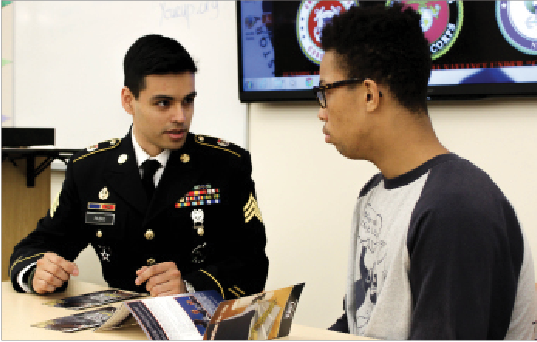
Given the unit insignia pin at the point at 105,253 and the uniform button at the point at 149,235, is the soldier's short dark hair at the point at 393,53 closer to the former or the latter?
the uniform button at the point at 149,235

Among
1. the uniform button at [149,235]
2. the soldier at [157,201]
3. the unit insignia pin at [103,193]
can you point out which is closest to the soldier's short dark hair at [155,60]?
the soldier at [157,201]

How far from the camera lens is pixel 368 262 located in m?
1.16

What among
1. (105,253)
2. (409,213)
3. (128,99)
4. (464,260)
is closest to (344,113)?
(409,213)

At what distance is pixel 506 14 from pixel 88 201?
165 cm

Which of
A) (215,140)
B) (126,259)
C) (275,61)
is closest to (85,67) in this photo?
(275,61)

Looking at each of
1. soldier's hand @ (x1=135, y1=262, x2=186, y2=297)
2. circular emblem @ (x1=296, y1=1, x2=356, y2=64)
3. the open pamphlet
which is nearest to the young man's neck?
the open pamphlet

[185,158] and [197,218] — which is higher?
[185,158]

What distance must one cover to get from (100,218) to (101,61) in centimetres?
147

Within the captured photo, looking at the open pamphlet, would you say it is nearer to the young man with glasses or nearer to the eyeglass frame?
the young man with glasses

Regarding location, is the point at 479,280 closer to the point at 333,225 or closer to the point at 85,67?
the point at 333,225

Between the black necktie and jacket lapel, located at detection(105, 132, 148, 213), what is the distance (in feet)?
0.05

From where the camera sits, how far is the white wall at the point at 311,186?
7.18 feet

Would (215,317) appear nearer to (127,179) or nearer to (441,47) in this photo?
(127,179)

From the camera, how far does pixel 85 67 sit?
9.69 feet
